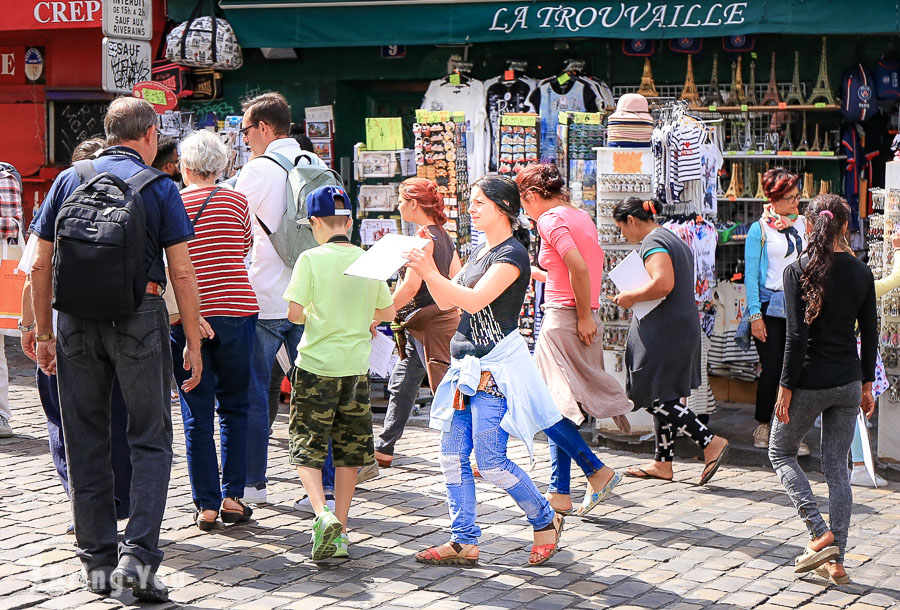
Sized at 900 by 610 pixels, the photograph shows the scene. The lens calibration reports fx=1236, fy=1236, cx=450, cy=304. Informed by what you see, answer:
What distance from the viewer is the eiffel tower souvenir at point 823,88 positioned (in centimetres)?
1138

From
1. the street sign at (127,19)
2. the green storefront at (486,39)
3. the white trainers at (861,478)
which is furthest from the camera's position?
the green storefront at (486,39)

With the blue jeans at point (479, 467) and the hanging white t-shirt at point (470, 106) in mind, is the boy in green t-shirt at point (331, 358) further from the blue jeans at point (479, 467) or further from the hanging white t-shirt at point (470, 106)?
the hanging white t-shirt at point (470, 106)

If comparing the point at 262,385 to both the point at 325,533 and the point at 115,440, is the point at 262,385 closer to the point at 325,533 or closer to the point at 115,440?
the point at 115,440

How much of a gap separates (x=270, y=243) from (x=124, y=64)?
4021mm

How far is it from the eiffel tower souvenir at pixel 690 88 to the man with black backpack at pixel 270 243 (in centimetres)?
540

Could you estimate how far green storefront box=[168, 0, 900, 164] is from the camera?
11.0m

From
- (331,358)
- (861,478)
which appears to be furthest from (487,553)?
(861,478)

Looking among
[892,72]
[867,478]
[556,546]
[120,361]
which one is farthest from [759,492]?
[892,72]

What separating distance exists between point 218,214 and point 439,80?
21.2 feet

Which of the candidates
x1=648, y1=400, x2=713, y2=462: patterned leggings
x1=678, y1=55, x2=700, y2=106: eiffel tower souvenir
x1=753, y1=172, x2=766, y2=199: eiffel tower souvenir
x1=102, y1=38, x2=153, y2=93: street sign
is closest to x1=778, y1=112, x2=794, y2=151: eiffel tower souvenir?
x1=753, y1=172, x2=766, y2=199: eiffel tower souvenir

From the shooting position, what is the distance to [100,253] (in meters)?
5.26

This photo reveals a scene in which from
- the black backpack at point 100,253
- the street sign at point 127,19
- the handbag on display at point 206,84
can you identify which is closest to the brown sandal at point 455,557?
the black backpack at point 100,253

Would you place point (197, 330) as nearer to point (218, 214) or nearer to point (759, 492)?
point (218, 214)

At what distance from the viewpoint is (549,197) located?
729 cm
